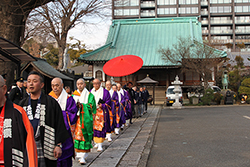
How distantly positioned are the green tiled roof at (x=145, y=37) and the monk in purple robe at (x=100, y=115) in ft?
64.8

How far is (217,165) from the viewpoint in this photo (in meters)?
5.10


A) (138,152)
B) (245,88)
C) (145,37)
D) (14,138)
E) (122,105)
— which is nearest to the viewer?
(14,138)

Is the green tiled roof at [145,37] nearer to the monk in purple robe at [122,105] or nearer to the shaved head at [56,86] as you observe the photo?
the monk in purple robe at [122,105]

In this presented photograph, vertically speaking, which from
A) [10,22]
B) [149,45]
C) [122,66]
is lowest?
[122,66]

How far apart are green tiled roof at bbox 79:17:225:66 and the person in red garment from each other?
80.1 feet

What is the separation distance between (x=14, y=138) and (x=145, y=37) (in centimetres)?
2993

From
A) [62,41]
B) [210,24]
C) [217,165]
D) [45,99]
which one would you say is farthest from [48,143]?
[210,24]

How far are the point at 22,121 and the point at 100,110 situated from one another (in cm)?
460

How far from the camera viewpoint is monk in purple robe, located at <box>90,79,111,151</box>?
22.2ft

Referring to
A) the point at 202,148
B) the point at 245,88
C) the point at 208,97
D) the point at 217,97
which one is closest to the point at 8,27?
the point at 202,148

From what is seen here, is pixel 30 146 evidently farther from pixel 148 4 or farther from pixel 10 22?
pixel 148 4

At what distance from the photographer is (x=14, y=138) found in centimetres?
249

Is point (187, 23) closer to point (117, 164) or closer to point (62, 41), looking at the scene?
point (62, 41)

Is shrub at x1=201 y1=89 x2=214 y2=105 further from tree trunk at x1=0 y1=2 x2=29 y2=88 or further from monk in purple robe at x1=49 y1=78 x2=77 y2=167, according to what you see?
monk in purple robe at x1=49 y1=78 x2=77 y2=167
